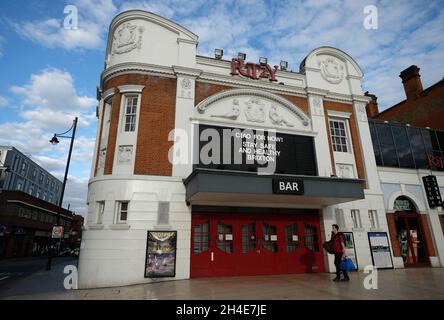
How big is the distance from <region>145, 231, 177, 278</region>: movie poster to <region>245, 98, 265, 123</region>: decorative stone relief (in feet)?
23.5

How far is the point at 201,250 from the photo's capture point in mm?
11906

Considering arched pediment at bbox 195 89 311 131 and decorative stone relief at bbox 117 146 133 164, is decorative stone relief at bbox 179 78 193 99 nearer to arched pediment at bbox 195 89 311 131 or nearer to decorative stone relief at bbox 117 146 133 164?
arched pediment at bbox 195 89 311 131

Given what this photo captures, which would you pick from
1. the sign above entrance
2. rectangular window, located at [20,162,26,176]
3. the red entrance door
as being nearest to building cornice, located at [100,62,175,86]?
the red entrance door

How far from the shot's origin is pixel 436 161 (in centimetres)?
1789

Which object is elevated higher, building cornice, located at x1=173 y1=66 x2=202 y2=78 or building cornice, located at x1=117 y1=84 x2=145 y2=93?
building cornice, located at x1=173 y1=66 x2=202 y2=78

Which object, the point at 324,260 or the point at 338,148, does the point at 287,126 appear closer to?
the point at 338,148

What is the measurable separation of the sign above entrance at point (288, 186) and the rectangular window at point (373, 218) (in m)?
6.12

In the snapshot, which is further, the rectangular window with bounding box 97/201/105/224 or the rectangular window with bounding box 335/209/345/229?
the rectangular window with bounding box 335/209/345/229

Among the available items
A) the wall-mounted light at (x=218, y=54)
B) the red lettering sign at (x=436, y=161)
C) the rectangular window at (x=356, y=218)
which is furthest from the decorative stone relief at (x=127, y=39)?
the red lettering sign at (x=436, y=161)

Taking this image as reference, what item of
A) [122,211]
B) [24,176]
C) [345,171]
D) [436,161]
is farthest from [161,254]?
[24,176]

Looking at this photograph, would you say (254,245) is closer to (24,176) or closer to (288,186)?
(288,186)

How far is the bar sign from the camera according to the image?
1616cm
